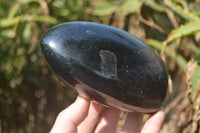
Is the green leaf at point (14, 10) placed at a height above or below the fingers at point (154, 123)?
below

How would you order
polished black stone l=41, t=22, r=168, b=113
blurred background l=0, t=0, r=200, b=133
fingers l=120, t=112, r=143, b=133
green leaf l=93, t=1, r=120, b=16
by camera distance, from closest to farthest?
polished black stone l=41, t=22, r=168, b=113, fingers l=120, t=112, r=143, b=133, blurred background l=0, t=0, r=200, b=133, green leaf l=93, t=1, r=120, b=16

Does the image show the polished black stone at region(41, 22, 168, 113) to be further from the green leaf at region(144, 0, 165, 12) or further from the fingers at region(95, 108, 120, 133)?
the green leaf at region(144, 0, 165, 12)

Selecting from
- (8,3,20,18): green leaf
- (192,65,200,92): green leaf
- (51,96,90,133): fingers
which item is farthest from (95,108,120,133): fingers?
(8,3,20,18): green leaf

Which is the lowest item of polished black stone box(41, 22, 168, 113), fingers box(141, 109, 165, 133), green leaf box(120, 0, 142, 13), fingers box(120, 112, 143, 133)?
fingers box(120, 112, 143, 133)

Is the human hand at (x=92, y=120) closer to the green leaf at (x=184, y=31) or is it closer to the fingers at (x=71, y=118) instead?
the fingers at (x=71, y=118)

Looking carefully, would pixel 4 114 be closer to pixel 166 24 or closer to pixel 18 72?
pixel 18 72

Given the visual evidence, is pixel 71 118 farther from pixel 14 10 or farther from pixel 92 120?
pixel 14 10

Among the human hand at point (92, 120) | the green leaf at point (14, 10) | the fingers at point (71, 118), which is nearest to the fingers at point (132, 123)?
the human hand at point (92, 120)

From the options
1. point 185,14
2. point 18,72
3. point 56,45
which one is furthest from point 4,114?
point 185,14
